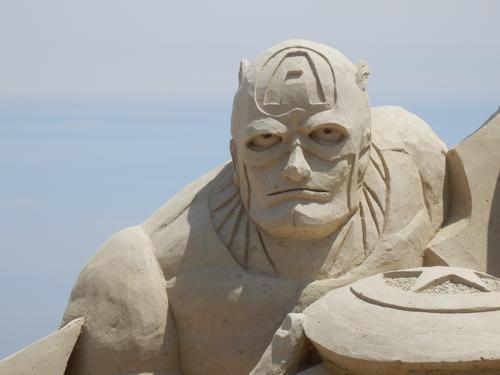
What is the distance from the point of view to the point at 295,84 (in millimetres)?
7992

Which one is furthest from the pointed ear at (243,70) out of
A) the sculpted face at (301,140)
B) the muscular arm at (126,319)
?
the muscular arm at (126,319)

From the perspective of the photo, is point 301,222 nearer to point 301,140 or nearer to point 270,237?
point 270,237

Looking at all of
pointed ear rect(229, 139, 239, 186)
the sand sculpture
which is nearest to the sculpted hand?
the sand sculpture

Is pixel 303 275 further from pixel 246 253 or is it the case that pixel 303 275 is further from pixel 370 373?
pixel 370 373

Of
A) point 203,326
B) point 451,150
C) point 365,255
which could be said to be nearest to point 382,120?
point 451,150

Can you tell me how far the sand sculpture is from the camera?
7992 mm

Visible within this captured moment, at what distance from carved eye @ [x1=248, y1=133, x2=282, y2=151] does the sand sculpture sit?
0.01 metres

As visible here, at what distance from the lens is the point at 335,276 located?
26.5 ft

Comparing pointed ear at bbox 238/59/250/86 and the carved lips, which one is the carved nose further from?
pointed ear at bbox 238/59/250/86

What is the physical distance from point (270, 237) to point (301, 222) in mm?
323

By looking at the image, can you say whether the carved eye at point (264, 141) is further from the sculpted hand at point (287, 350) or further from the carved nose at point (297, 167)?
the sculpted hand at point (287, 350)

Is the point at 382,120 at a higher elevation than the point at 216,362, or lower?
higher

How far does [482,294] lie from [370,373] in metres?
0.78

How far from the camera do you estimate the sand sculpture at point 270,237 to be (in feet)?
26.2
